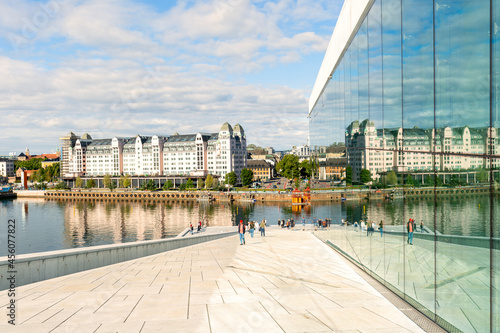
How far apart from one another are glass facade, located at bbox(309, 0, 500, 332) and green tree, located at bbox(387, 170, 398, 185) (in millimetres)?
27

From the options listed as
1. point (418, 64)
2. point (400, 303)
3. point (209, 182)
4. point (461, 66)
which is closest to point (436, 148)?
point (461, 66)

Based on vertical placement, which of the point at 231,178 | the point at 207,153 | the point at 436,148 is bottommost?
the point at 231,178

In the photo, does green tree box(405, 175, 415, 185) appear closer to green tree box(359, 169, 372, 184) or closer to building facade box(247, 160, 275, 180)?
green tree box(359, 169, 372, 184)

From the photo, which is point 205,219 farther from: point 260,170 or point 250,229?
point 260,170

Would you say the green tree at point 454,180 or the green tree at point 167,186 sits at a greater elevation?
the green tree at point 454,180

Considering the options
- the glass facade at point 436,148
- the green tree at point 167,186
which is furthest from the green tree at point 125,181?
the glass facade at point 436,148

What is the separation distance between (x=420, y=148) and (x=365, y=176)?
13.9 ft

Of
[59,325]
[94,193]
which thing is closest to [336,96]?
[59,325]

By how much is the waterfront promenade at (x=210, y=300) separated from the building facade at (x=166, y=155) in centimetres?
11287

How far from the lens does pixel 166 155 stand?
135 meters

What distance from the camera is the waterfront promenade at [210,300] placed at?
7.23 meters

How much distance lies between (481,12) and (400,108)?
3.47 metres

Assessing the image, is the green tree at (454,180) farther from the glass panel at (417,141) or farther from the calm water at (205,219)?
the glass panel at (417,141)

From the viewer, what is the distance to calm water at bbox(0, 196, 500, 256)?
21.2ft
